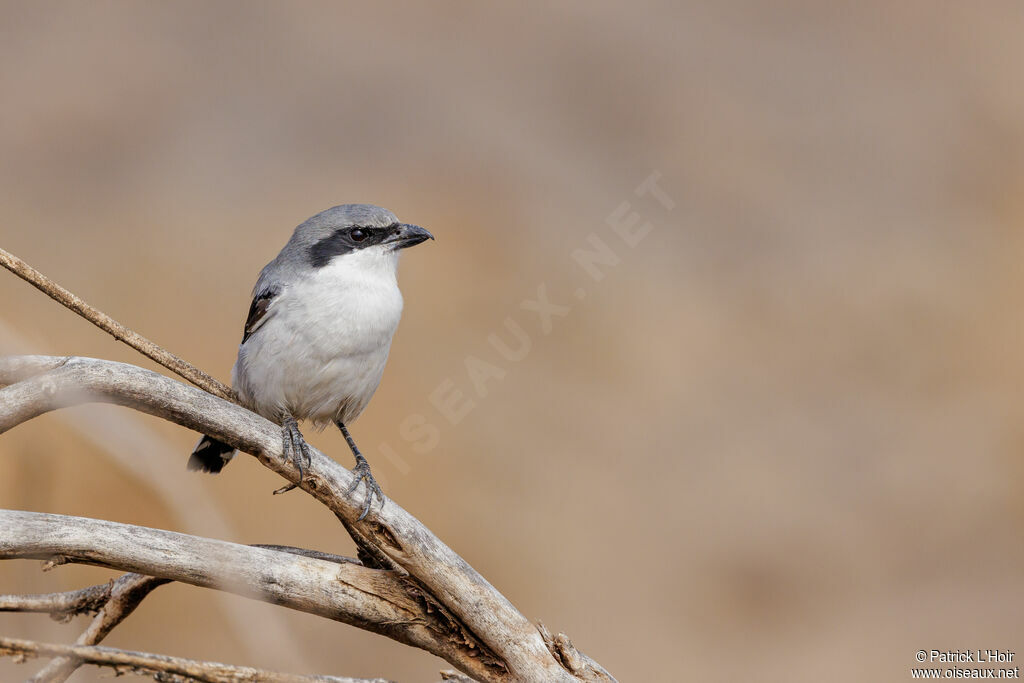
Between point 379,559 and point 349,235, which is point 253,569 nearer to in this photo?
point 379,559

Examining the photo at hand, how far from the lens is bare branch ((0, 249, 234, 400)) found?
2.62 m

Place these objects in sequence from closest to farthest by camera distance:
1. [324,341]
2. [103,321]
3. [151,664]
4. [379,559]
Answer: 1. [151,664]
2. [103,321]
3. [379,559]
4. [324,341]

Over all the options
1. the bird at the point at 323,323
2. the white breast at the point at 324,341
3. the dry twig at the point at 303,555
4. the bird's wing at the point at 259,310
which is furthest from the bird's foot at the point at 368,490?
the bird's wing at the point at 259,310

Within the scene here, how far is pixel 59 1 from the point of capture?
34.4 ft

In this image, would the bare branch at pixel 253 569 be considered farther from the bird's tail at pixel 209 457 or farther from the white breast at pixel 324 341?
the bird's tail at pixel 209 457

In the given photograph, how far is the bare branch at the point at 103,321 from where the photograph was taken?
262 cm

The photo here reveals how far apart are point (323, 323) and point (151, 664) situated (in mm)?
1656

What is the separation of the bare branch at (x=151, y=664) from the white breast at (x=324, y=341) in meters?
1.46

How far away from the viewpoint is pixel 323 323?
3705mm

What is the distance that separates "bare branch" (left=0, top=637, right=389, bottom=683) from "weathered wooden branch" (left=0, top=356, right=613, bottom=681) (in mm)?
385

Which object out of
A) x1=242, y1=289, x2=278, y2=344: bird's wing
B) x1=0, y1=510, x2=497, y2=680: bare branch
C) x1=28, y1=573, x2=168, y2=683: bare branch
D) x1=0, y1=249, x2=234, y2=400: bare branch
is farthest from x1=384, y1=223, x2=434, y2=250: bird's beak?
x1=28, y1=573, x2=168, y2=683: bare branch

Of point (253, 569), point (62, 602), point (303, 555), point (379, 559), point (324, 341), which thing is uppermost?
point (324, 341)

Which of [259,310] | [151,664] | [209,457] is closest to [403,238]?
[259,310]

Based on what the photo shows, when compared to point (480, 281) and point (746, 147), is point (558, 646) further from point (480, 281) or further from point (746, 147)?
point (746, 147)
